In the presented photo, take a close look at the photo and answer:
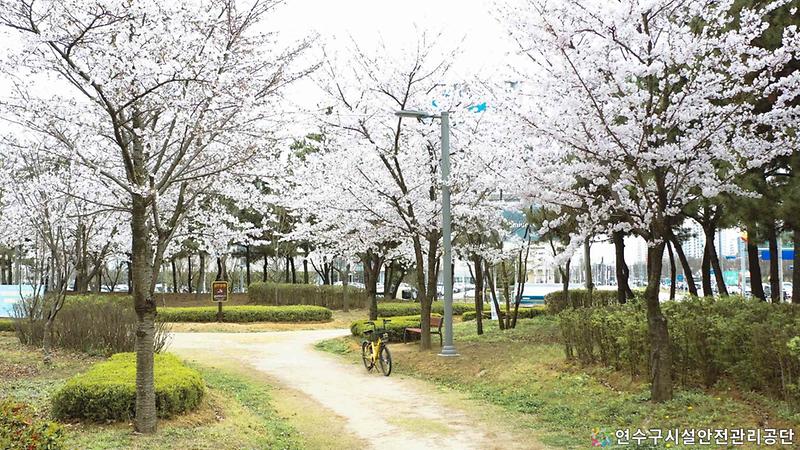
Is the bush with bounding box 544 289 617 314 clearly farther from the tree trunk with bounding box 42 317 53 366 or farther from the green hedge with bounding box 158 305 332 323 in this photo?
the tree trunk with bounding box 42 317 53 366

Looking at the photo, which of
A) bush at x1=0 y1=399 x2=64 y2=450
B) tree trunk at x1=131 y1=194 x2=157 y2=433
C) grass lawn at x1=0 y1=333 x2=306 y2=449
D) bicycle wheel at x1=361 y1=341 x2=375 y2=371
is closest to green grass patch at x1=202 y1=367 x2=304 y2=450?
grass lawn at x1=0 y1=333 x2=306 y2=449

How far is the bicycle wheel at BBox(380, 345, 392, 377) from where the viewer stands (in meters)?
12.1

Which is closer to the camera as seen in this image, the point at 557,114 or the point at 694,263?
the point at 557,114

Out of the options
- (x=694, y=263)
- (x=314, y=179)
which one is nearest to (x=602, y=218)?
(x=314, y=179)

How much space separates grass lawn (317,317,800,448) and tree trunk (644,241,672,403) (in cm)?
16

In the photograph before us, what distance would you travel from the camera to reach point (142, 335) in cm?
652

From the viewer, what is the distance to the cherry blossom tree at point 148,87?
19.7ft

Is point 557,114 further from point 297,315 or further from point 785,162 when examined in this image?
point 297,315

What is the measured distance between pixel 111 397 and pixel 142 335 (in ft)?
2.92

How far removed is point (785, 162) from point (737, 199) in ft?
2.69

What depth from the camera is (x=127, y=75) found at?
612cm

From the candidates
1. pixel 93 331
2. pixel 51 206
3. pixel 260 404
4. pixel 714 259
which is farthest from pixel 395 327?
pixel 51 206

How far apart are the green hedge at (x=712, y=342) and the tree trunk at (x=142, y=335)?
5.55 meters

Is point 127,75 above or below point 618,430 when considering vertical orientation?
above
